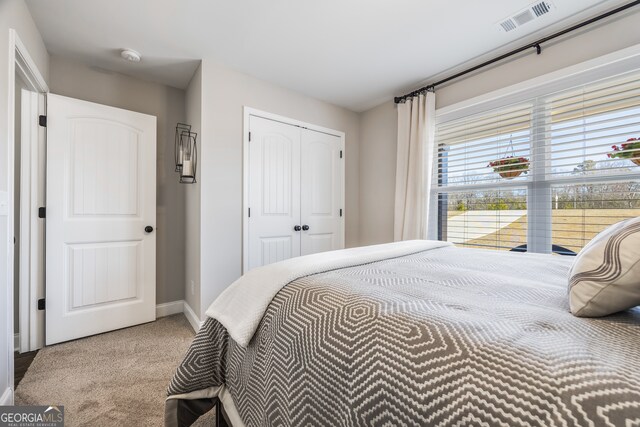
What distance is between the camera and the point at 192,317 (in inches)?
102

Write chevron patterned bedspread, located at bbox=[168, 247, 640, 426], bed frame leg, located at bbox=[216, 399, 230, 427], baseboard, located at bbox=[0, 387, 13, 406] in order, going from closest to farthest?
chevron patterned bedspread, located at bbox=[168, 247, 640, 426] < bed frame leg, located at bbox=[216, 399, 230, 427] < baseboard, located at bbox=[0, 387, 13, 406]

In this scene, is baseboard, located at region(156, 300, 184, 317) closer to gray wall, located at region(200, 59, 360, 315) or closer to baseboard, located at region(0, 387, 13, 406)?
gray wall, located at region(200, 59, 360, 315)

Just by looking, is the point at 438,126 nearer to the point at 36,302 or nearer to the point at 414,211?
the point at 414,211

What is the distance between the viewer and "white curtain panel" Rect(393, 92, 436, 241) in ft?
9.29

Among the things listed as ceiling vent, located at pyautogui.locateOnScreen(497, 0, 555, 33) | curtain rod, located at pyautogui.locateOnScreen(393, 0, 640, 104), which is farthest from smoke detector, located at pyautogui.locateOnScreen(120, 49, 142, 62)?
ceiling vent, located at pyautogui.locateOnScreen(497, 0, 555, 33)

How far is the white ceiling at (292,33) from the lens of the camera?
73.4 inches

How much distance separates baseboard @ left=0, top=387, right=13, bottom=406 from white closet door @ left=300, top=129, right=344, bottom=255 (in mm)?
2275

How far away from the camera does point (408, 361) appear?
56 cm

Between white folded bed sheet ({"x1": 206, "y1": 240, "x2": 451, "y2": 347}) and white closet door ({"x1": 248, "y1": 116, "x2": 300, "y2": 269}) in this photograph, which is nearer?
white folded bed sheet ({"x1": 206, "y1": 240, "x2": 451, "y2": 347})

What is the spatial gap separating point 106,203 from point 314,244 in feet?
6.73

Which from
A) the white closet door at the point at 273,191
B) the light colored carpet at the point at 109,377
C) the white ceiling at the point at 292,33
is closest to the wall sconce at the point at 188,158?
the white closet door at the point at 273,191

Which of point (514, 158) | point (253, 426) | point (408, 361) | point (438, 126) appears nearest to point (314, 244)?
Result: point (438, 126)

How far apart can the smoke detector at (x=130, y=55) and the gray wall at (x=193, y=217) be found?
18.2 inches

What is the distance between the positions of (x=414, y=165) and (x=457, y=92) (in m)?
0.80
